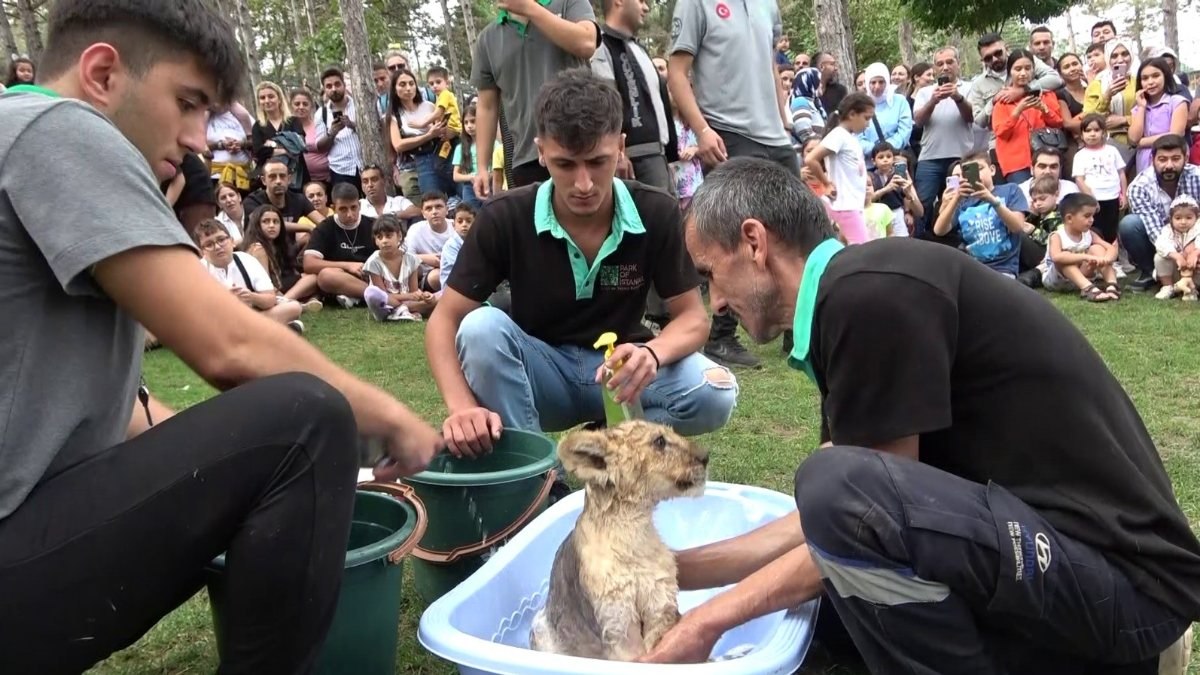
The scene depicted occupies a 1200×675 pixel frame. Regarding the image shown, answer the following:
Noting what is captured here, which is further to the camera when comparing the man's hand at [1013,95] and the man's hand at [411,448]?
the man's hand at [1013,95]

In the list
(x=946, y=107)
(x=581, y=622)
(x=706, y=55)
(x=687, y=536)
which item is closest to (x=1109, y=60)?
(x=946, y=107)

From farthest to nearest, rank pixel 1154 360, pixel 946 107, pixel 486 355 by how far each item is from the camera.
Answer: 1. pixel 946 107
2. pixel 1154 360
3. pixel 486 355

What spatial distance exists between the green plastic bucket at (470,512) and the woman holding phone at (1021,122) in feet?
30.6

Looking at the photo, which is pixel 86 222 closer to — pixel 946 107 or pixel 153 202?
pixel 153 202

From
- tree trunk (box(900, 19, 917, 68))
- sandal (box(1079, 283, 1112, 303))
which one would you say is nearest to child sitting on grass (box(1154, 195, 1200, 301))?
sandal (box(1079, 283, 1112, 303))

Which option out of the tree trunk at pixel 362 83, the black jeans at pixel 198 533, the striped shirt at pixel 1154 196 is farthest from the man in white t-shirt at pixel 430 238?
the black jeans at pixel 198 533

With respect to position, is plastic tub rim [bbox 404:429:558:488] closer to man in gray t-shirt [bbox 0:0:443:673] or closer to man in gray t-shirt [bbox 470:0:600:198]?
man in gray t-shirt [bbox 0:0:443:673]

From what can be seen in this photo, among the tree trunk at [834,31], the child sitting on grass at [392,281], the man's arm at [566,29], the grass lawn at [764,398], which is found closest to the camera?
the grass lawn at [764,398]

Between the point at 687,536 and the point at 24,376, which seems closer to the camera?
the point at 24,376

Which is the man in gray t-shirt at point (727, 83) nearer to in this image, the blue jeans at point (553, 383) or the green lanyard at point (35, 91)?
the blue jeans at point (553, 383)

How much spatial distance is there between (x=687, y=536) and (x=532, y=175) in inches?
114

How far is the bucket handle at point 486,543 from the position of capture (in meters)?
3.31

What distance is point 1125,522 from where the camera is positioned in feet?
7.36

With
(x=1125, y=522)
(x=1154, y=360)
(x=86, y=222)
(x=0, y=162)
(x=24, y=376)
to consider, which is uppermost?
(x=0, y=162)
